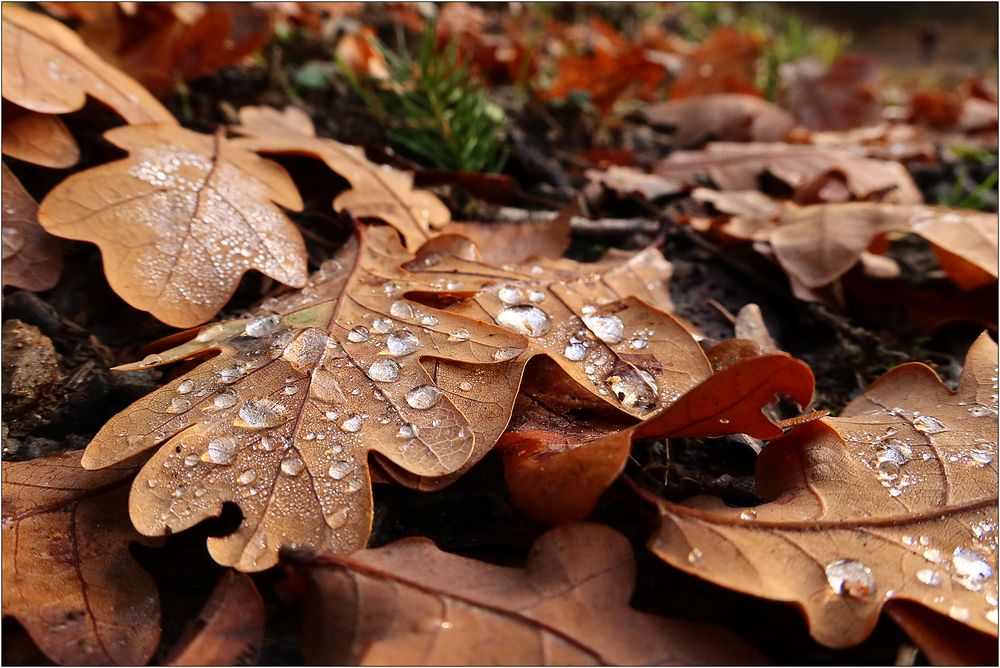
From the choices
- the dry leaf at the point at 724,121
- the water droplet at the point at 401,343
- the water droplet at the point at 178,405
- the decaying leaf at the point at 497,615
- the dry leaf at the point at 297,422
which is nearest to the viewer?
the decaying leaf at the point at 497,615

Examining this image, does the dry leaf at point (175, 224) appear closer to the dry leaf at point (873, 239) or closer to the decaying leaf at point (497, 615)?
the decaying leaf at point (497, 615)

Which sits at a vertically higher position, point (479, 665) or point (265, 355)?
point (265, 355)

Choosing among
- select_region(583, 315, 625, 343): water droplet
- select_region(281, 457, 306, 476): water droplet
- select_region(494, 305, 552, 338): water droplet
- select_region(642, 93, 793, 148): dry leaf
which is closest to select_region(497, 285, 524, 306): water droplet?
select_region(494, 305, 552, 338): water droplet

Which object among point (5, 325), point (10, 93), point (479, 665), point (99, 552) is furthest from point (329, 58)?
point (479, 665)

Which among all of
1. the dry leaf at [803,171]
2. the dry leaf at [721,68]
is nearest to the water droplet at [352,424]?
the dry leaf at [803,171]

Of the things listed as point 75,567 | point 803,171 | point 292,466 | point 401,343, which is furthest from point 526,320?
point 803,171

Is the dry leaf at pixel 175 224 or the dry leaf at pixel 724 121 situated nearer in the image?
the dry leaf at pixel 175 224

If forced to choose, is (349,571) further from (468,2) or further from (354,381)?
(468,2)
